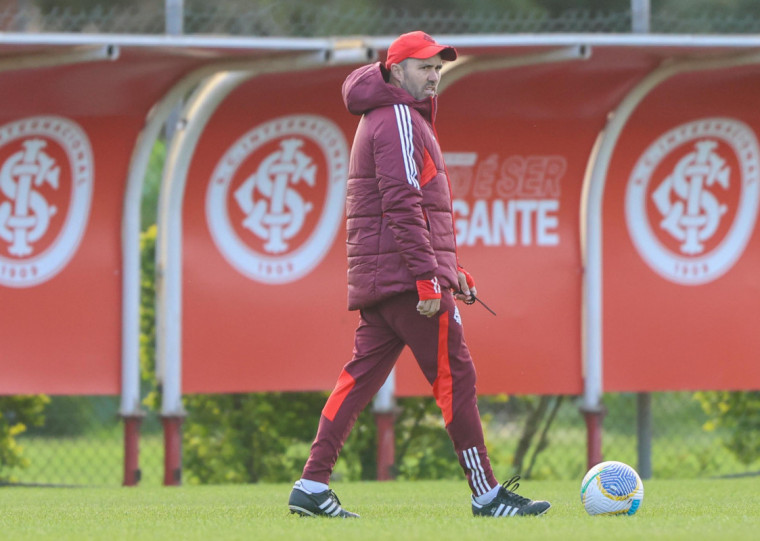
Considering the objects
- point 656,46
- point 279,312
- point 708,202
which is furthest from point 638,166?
point 279,312

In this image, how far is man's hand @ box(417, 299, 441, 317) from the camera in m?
5.38

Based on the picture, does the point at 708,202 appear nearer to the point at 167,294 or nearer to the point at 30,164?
the point at 167,294

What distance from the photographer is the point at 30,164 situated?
813 cm

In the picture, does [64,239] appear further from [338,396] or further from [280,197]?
[338,396]

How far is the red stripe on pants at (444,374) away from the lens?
217 inches

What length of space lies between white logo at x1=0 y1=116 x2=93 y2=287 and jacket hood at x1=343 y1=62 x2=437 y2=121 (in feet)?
9.55

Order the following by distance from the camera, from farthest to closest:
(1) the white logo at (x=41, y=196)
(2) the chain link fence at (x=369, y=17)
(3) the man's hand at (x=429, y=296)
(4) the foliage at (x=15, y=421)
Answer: (2) the chain link fence at (x=369, y=17) → (4) the foliage at (x=15, y=421) → (1) the white logo at (x=41, y=196) → (3) the man's hand at (x=429, y=296)

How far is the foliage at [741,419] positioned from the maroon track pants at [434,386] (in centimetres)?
413

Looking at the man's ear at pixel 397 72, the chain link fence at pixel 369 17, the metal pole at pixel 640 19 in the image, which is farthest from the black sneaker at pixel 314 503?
the chain link fence at pixel 369 17

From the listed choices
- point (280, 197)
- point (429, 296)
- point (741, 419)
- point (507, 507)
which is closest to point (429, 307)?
point (429, 296)

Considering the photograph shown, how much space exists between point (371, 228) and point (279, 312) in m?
2.99

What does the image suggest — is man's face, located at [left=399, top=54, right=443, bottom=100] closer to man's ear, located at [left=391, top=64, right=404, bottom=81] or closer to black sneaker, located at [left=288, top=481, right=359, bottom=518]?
man's ear, located at [left=391, top=64, right=404, bottom=81]

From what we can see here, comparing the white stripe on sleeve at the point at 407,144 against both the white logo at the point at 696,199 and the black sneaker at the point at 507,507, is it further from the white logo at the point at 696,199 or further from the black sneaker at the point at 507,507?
the white logo at the point at 696,199

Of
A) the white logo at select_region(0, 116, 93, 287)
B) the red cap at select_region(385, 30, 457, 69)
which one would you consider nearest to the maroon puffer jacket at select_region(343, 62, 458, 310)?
the red cap at select_region(385, 30, 457, 69)
